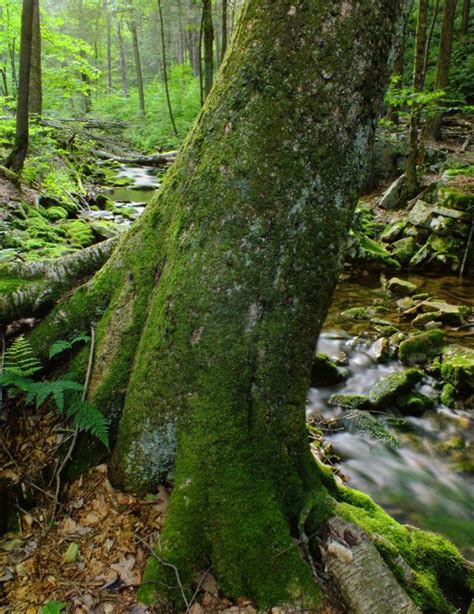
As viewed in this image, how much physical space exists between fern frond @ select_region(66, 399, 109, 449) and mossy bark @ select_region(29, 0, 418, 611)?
164 millimetres

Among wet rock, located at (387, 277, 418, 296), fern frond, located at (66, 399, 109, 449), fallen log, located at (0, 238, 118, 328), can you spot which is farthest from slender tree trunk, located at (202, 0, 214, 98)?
fern frond, located at (66, 399, 109, 449)

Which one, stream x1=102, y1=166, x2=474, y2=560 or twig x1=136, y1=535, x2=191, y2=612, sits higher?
twig x1=136, y1=535, x2=191, y2=612

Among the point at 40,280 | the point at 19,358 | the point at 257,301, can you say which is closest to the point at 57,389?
the point at 19,358

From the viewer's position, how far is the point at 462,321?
→ 28.2 ft

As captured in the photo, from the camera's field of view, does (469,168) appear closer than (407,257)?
No

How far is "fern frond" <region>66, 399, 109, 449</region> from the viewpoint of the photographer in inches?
106

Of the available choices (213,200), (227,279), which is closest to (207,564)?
(227,279)

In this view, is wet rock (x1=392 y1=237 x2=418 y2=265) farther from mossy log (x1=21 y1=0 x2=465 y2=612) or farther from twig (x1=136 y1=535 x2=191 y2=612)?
twig (x1=136 y1=535 x2=191 y2=612)

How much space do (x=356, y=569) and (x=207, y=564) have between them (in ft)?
2.70

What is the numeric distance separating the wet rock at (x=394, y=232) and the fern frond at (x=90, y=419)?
11632 mm

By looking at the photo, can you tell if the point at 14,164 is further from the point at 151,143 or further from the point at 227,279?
the point at 151,143

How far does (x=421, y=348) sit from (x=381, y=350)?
2.19ft

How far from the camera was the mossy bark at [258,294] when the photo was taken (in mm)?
2363

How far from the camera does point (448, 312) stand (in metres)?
8.70
